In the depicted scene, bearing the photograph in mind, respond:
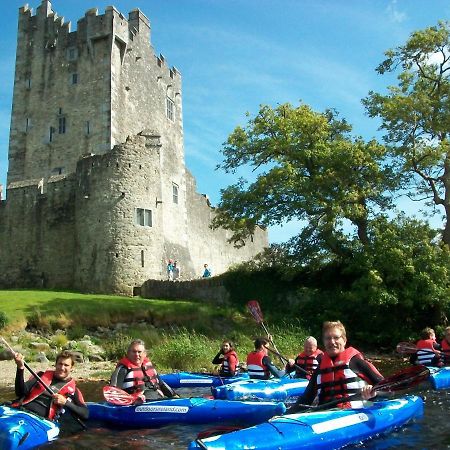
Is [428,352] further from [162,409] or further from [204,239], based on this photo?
[204,239]

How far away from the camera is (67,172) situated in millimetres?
32688

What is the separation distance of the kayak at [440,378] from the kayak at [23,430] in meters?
7.22

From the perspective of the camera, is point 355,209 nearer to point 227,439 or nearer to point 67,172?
point 227,439

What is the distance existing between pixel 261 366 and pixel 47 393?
17.3 feet

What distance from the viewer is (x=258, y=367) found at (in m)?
11.9

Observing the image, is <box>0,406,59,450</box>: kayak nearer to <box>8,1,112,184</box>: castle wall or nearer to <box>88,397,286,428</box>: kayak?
<box>88,397,286,428</box>: kayak

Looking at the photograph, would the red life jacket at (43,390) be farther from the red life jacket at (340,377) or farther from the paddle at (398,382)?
the red life jacket at (340,377)

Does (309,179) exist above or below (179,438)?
above

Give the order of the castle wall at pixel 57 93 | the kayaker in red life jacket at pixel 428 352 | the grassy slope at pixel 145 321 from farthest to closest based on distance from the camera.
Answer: the castle wall at pixel 57 93 → the grassy slope at pixel 145 321 → the kayaker in red life jacket at pixel 428 352

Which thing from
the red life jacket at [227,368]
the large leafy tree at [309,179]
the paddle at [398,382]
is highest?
the large leafy tree at [309,179]

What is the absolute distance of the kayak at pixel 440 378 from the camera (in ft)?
35.4

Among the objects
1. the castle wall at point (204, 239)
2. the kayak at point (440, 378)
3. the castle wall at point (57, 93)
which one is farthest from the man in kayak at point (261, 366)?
the castle wall at point (204, 239)

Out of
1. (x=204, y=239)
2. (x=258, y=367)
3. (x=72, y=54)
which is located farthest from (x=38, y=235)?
(x=258, y=367)

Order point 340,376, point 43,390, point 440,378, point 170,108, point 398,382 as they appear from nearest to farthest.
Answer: point 340,376, point 43,390, point 398,382, point 440,378, point 170,108
